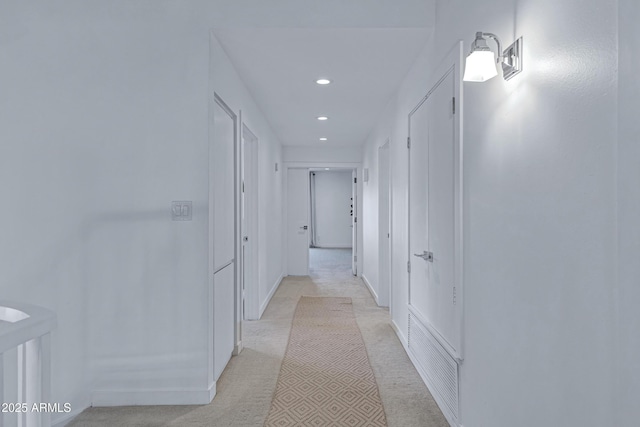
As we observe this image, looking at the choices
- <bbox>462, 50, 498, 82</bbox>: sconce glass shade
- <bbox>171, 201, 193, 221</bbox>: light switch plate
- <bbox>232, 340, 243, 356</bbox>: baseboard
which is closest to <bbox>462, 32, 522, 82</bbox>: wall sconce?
<bbox>462, 50, 498, 82</bbox>: sconce glass shade

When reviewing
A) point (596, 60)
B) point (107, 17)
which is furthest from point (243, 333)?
point (596, 60)

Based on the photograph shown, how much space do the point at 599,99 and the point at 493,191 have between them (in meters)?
0.71

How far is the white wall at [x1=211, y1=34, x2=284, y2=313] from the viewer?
299 centimetres

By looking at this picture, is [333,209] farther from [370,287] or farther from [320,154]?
[370,287]

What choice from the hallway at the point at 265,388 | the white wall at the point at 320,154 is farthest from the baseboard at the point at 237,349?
the white wall at the point at 320,154

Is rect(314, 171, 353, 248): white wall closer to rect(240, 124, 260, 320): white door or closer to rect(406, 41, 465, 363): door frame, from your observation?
rect(240, 124, 260, 320): white door

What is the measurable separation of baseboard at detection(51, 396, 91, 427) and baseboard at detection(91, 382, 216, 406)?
0.13 ft

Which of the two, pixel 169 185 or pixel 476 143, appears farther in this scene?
pixel 169 185

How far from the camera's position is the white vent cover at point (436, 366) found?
227 cm

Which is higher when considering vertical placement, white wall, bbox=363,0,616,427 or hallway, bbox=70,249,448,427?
white wall, bbox=363,0,616,427

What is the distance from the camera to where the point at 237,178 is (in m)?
3.53

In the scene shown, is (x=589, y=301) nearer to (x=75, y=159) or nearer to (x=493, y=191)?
(x=493, y=191)

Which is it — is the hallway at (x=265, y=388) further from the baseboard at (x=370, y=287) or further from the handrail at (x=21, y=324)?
the handrail at (x=21, y=324)

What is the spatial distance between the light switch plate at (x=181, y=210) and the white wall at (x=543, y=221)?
1603 mm
